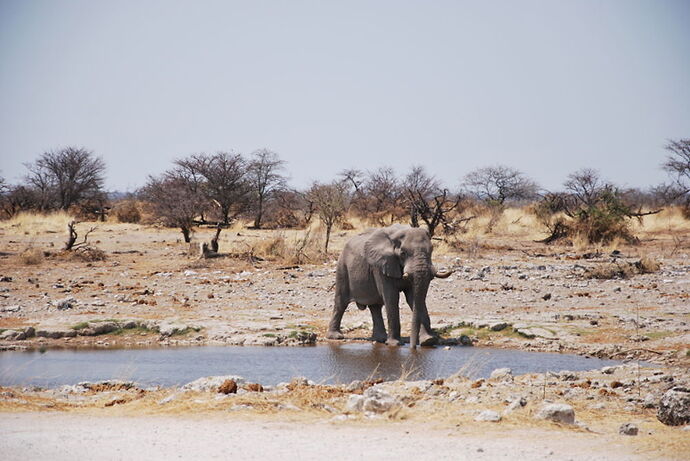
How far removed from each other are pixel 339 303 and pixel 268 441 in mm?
10071

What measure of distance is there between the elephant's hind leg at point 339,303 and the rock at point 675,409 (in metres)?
9.29

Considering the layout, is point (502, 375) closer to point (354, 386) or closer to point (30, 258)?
point (354, 386)

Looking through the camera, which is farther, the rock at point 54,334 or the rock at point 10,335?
the rock at point 54,334

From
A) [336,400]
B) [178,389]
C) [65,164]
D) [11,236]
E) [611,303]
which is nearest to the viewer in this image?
[336,400]

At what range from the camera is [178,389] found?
1164cm

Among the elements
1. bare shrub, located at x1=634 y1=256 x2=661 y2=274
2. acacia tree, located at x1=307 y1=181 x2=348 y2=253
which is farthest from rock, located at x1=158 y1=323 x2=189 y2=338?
acacia tree, located at x1=307 y1=181 x2=348 y2=253

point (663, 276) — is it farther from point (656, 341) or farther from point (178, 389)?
point (178, 389)

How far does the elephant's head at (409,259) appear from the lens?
16.8 m

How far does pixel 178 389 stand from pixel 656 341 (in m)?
8.99

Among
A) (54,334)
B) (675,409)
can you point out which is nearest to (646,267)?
(54,334)

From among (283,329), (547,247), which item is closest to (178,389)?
(283,329)

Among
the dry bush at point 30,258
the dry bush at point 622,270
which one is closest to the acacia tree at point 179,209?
the dry bush at point 30,258

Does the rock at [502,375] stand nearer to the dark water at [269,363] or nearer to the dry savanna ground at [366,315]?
the dry savanna ground at [366,315]

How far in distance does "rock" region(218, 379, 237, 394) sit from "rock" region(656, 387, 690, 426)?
499cm
